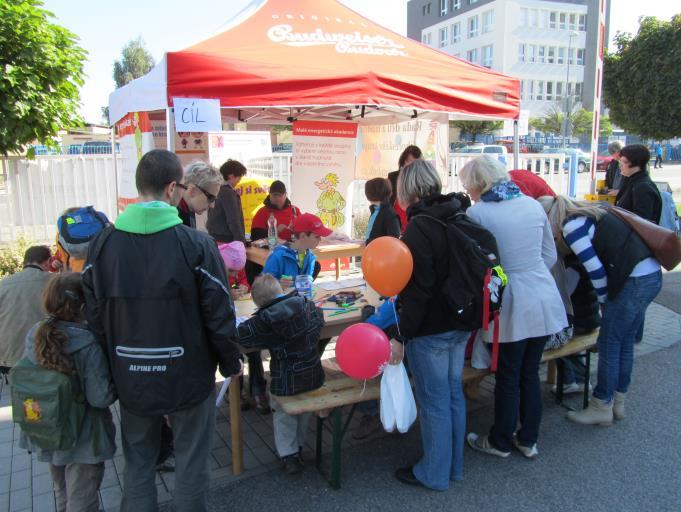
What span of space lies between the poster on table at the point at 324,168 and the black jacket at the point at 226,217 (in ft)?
6.93

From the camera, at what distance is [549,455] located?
3201 millimetres

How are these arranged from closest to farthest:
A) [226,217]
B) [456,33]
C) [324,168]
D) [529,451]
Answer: [529,451] → [226,217] → [324,168] → [456,33]

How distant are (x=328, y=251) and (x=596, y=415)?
9.32 ft

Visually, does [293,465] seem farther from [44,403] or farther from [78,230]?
[78,230]

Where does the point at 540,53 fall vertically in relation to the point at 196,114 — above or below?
above

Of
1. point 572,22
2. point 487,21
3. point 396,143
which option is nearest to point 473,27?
point 487,21

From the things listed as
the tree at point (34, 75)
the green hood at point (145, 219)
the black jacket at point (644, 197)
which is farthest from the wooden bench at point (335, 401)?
the tree at point (34, 75)

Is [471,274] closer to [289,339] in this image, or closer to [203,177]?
[289,339]

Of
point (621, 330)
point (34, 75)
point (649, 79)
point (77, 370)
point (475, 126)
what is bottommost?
point (621, 330)

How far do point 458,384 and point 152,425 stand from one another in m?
1.50

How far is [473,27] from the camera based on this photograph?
157ft

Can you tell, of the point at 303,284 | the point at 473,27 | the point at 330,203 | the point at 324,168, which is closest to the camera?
the point at 303,284

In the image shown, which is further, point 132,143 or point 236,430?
point 132,143

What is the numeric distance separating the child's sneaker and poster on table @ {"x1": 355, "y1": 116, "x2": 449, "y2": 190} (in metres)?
4.12
